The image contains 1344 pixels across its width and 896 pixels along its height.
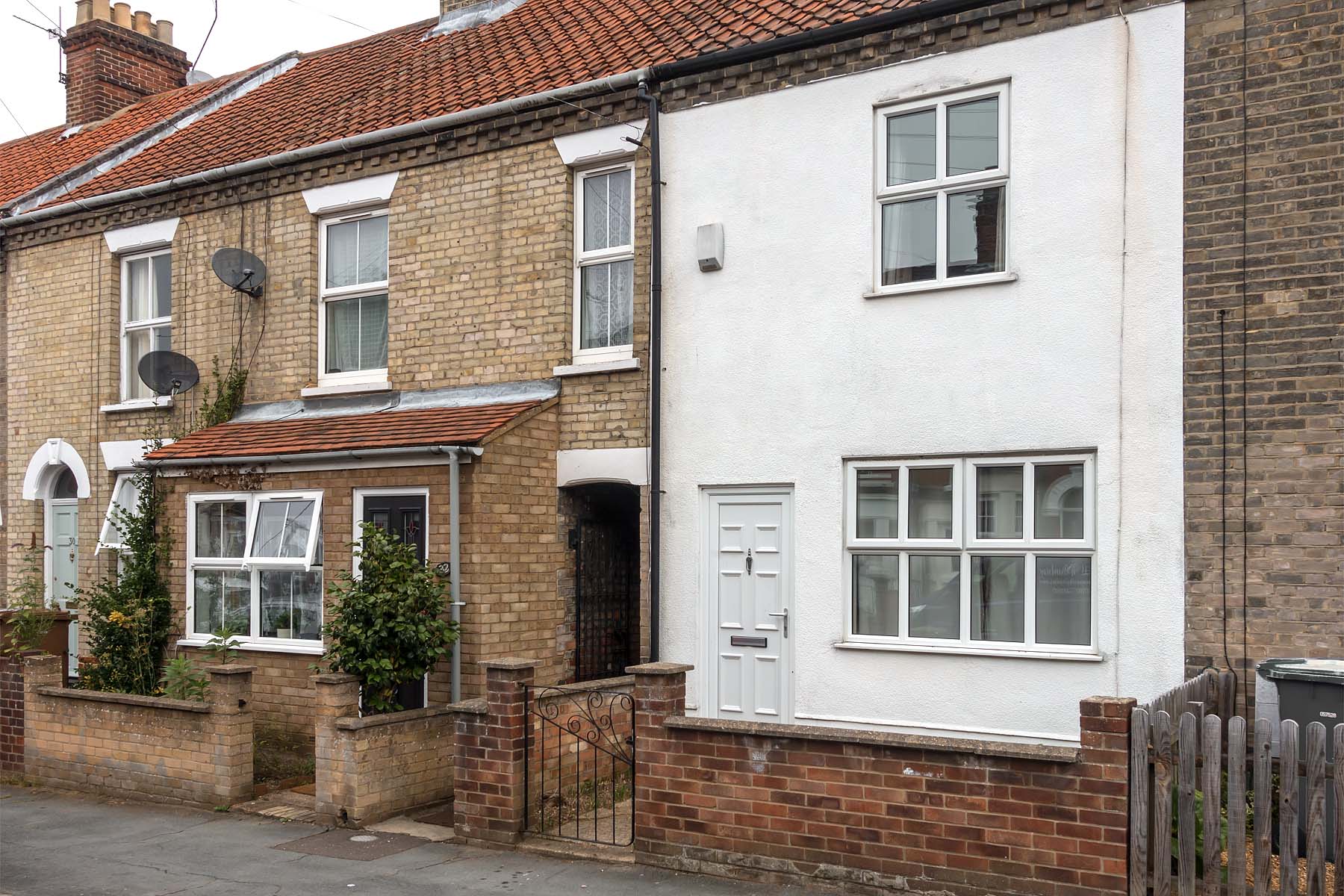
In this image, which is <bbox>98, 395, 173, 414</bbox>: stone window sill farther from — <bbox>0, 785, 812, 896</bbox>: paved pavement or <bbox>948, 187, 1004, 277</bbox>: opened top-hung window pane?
<bbox>948, 187, 1004, 277</bbox>: opened top-hung window pane

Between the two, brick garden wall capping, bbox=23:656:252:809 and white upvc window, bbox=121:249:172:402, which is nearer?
brick garden wall capping, bbox=23:656:252:809

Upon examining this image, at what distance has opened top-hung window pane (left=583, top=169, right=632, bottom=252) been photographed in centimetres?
1134

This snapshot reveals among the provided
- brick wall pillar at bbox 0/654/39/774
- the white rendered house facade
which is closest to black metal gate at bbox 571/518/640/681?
the white rendered house facade

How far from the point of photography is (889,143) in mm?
9797

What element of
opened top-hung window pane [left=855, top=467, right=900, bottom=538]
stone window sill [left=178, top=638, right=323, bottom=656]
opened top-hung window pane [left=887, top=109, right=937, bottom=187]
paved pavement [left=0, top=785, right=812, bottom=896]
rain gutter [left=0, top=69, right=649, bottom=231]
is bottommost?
paved pavement [left=0, top=785, right=812, bottom=896]

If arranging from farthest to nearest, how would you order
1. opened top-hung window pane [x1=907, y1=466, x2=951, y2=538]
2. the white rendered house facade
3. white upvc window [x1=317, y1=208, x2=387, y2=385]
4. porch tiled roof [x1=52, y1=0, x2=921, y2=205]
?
white upvc window [x1=317, y1=208, x2=387, y2=385] < porch tiled roof [x1=52, y1=0, x2=921, y2=205] < opened top-hung window pane [x1=907, y1=466, x2=951, y2=538] < the white rendered house facade

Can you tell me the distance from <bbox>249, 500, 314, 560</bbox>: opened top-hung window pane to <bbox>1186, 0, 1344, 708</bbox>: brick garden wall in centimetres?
761

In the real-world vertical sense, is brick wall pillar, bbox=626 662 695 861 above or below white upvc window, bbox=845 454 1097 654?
below

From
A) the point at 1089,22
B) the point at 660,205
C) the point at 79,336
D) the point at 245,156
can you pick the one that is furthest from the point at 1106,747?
the point at 79,336

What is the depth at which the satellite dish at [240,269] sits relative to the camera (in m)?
13.1

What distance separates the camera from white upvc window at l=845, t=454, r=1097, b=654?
8.82 meters

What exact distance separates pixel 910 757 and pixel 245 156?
10275 millimetres

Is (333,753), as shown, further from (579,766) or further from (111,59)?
(111,59)

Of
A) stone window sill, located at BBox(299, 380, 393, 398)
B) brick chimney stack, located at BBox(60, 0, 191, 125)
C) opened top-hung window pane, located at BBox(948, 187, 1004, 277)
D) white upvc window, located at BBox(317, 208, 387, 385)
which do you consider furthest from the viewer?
brick chimney stack, located at BBox(60, 0, 191, 125)
